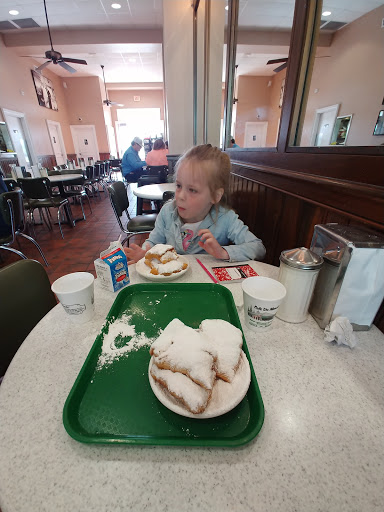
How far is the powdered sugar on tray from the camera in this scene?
1.77 ft

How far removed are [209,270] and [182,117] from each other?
3.19 m

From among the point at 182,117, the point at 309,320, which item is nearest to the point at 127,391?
the point at 309,320

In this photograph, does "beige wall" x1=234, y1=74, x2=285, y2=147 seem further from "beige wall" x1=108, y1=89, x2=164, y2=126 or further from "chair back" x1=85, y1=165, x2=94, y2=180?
"chair back" x1=85, y1=165, x2=94, y2=180

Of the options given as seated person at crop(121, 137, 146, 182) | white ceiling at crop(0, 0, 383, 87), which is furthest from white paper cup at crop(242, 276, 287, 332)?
seated person at crop(121, 137, 146, 182)

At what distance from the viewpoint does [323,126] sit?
39.6 inches

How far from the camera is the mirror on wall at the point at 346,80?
2.72ft

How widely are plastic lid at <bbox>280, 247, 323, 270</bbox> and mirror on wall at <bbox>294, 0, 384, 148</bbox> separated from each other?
15.2 inches

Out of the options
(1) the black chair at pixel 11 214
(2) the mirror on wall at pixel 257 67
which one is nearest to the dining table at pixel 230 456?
(1) the black chair at pixel 11 214

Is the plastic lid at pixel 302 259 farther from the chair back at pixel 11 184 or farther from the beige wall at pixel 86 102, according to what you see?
the beige wall at pixel 86 102

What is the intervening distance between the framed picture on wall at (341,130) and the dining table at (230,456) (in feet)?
2.45

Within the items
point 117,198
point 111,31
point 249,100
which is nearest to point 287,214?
point 117,198

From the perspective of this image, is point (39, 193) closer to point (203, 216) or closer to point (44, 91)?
point (203, 216)

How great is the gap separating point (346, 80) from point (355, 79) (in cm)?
16

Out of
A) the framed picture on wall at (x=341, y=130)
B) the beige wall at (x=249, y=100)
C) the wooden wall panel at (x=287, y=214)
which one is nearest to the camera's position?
the wooden wall panel at (x=287, y=214)
